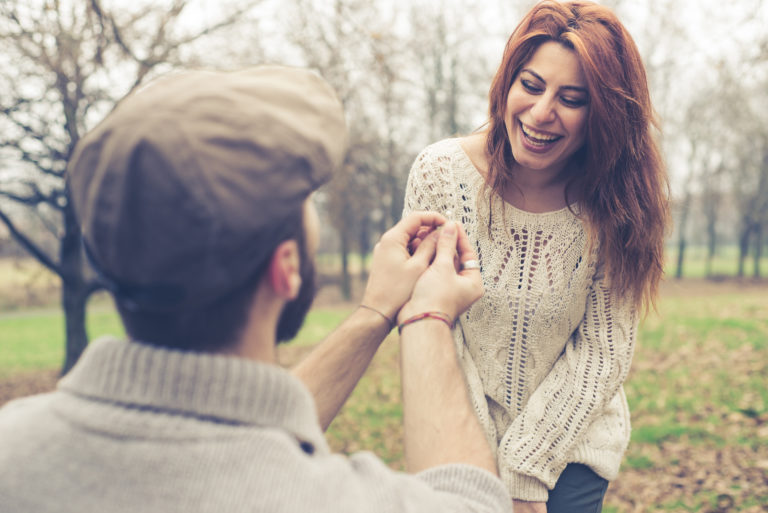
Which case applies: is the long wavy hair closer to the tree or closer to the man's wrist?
the man's wrist

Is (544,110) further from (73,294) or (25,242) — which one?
(73,294)

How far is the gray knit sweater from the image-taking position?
935 mm

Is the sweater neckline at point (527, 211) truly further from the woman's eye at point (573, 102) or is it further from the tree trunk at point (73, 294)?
the tree trunk at point (73, 294)

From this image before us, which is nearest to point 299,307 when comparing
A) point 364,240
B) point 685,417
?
point 685,417

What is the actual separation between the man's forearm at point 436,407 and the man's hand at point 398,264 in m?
0.19

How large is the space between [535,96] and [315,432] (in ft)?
5.02

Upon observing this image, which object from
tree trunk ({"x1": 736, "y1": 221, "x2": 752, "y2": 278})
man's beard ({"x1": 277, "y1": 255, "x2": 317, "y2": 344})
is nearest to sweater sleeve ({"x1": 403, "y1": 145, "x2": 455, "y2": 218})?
man's beard ({"x1": 277, "y1": 255, "x2": 317, "y2": 344})

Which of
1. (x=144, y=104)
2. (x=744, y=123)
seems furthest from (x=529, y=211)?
(x=744, y=123)

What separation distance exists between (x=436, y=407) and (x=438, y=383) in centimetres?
6

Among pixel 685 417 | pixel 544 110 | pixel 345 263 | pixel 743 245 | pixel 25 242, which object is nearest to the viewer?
pixel 544 110

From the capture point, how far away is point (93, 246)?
1064mm

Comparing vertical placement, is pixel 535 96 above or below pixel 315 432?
above

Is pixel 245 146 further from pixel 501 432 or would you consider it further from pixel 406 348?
pixel 501 432

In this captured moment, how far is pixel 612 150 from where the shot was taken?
2107 millimetres
